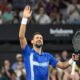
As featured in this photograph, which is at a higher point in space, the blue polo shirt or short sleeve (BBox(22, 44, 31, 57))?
short sleeve (BBox(22, 44, 31, 57))

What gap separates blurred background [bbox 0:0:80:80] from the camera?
17984mm

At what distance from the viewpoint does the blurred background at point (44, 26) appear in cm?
1798

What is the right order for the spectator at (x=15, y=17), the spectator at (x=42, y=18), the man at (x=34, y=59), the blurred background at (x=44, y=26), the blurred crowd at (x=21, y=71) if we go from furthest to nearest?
the spectator at (x=42, y=18)
the spectator at (x=15, y=17)
the blurred background at (x=44, y=26)
the blurred crowd at (x=21, y=71)
the man at (x=34, y=59)

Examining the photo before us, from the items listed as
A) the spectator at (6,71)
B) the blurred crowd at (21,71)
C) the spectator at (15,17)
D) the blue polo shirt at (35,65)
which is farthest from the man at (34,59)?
the spectator at (15,17)

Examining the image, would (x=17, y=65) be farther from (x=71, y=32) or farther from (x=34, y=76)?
(x=34, y=76)

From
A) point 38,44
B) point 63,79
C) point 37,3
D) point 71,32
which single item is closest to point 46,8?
point 37,3

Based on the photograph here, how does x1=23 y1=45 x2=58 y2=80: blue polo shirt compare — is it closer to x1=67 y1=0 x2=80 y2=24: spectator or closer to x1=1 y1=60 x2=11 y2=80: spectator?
x1=1 y1=60 x2=11 y2=80: spectator

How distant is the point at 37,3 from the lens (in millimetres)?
19531

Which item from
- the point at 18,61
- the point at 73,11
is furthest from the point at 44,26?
the point at 18,61

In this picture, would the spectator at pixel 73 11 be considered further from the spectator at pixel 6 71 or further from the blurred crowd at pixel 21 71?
the spectator at pixel 6 71

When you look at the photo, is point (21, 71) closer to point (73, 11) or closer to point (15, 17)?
point (15, 17)

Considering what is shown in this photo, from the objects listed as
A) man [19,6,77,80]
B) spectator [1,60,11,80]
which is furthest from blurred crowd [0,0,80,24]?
man [19,6,77,80]

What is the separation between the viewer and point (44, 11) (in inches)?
752

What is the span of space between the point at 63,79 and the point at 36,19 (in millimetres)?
5302
